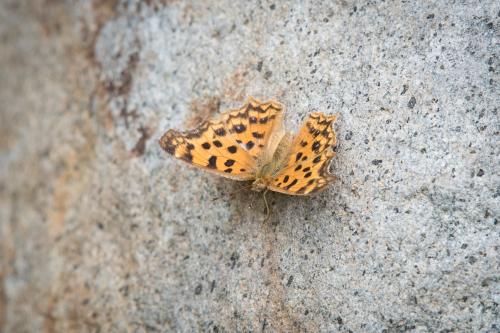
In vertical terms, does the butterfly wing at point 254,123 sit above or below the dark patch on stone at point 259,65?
below

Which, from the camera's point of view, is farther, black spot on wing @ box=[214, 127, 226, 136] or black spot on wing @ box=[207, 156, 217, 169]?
black spot on wing @ box=[214, 127, 226, 136]

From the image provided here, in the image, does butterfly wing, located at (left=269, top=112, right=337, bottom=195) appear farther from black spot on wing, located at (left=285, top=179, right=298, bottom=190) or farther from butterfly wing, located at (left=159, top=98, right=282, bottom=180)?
butterfly wing, located at (left=159, top=98, right=282, bottom=180)

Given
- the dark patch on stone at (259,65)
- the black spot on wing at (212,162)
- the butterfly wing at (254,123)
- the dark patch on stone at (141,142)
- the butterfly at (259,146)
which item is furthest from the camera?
the dark patch on stone at (141,142)

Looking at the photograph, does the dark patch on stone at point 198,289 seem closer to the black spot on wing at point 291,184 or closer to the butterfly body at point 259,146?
the butterfly body at point 259,146

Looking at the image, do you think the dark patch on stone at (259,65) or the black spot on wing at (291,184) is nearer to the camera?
the black spot on wing at (291,184)

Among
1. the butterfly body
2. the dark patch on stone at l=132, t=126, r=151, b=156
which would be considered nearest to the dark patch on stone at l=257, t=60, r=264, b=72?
the butterfly body

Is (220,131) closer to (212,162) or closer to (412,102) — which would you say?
(212,162)

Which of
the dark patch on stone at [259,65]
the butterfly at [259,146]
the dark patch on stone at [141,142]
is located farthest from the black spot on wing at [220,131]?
the dark patch on stone at [141,142]
